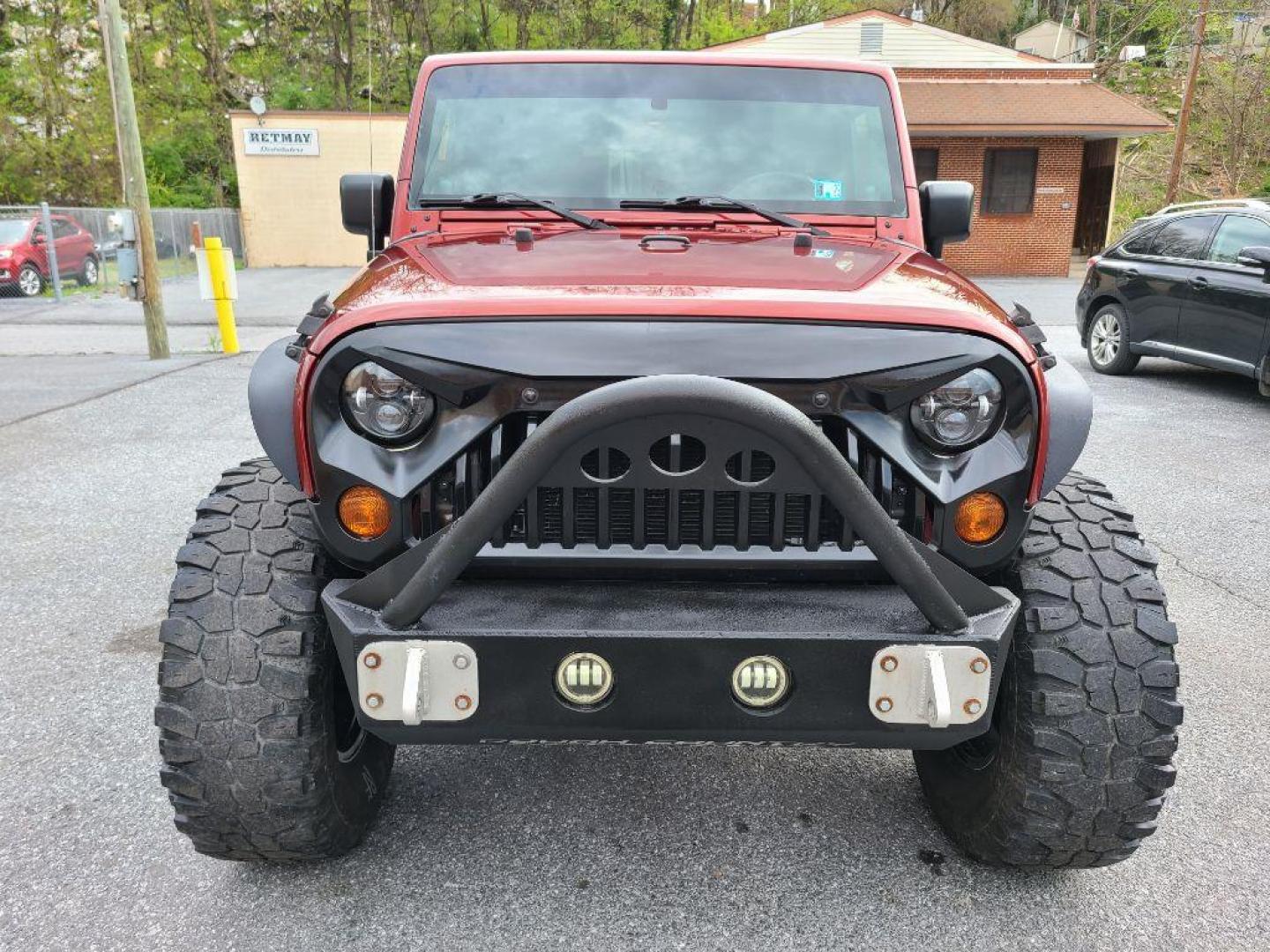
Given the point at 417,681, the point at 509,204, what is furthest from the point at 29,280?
the point at 417,681

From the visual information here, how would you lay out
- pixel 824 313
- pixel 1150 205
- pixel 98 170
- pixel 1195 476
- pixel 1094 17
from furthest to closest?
pixel 1094 17, pixel 1150 205, pixel 98 170, pixel 1195 476, pixel 824 313

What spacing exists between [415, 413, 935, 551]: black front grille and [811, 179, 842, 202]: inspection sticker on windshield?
146cm

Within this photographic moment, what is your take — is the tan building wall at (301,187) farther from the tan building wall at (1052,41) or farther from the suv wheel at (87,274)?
the tan building wall at (1052,41)

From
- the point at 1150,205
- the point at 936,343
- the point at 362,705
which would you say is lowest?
the point at 1150,205

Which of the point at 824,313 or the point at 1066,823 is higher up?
the point at 824,313

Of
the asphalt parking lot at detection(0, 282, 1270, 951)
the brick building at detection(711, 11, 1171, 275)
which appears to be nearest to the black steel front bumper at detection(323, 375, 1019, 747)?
the asphalt parking lot at detection(0, 282, 1270, 951)

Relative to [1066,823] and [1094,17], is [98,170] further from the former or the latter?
[1094,17]

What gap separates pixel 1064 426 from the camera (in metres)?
2.00

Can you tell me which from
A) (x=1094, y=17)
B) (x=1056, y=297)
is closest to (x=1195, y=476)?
(x=1056, y=297)

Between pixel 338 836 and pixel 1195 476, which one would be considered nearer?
pixel 338 836

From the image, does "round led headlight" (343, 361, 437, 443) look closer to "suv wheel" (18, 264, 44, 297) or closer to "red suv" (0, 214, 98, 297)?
"red suv" (0, 214, 98, 297)

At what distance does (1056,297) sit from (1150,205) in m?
22.5

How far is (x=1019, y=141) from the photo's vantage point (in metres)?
23.3

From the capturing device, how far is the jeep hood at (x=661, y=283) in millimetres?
1896
